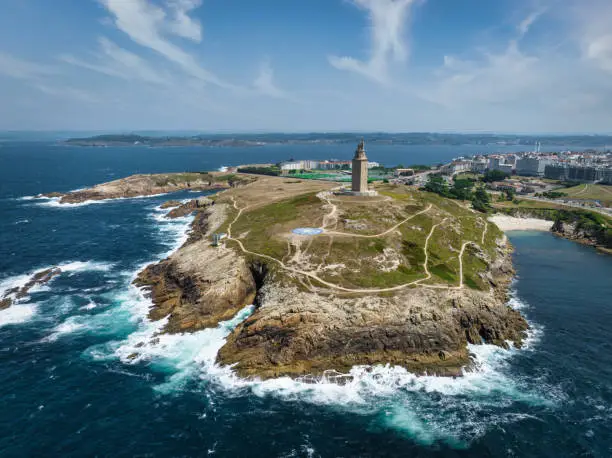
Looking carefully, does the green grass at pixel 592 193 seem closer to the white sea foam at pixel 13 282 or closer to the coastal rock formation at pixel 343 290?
the coastal rock formation at pixel 343 290

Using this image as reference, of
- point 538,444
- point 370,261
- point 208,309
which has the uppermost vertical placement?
point 370,261

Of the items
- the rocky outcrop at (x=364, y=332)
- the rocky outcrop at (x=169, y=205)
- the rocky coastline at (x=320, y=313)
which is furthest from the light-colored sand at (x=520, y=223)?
the rocky outcrop at (x=169, y=205)

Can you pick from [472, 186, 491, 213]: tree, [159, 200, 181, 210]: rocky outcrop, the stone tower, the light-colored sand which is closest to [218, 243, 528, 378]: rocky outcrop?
the stone tower

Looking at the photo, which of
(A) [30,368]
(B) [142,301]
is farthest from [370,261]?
(A) [30,368]

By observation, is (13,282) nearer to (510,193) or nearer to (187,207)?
(187,207)

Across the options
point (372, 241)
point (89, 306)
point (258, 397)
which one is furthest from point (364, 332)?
A: point (89, 306)

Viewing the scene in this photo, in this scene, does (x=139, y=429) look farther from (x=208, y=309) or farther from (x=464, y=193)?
(x=464, y=193)

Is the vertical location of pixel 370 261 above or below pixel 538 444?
above
